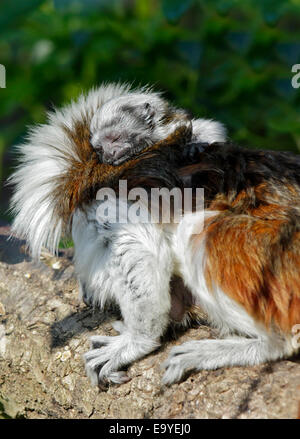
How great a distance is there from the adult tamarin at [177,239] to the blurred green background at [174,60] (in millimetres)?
2192

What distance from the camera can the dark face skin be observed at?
2.57 m

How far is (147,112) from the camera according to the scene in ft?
8.91

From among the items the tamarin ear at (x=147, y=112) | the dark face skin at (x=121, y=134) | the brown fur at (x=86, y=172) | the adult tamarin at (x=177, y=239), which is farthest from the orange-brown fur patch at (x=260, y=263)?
the tamarin ear at (x=147, y=112)

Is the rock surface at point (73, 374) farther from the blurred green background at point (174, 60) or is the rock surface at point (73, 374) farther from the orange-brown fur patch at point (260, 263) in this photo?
the blurred green background at point (174, 60)

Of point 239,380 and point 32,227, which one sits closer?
point 239,380

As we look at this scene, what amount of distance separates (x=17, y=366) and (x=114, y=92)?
1.37 metres

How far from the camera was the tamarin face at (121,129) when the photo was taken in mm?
2578

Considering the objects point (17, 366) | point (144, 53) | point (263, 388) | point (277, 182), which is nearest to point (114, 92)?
point (277, 182)

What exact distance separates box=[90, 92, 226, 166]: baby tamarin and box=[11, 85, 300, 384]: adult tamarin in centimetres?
1

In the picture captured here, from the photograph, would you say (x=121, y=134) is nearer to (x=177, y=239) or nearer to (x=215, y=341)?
(x=177, y=239)

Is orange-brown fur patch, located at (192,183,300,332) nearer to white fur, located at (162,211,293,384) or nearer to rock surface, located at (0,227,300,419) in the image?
white fur, located at (162,211,293,384)

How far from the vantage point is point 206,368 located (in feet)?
7.46

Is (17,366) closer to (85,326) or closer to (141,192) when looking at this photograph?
(85,326)

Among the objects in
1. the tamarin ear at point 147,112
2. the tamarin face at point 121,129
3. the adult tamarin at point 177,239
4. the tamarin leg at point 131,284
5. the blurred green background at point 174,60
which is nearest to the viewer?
the adult tamarin at point 177,239
